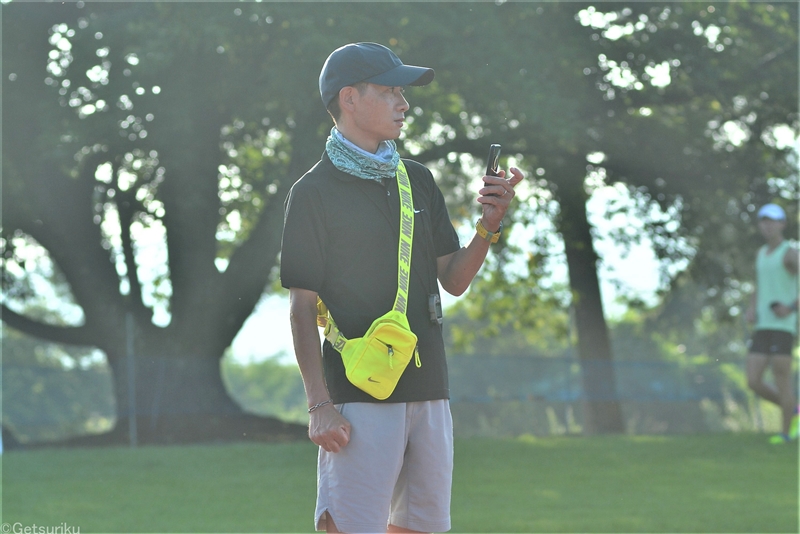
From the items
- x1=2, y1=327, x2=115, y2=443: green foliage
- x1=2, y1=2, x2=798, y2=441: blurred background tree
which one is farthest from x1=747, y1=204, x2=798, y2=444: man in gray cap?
x1=2, y1=327, x2=115, y2=443: green foliage

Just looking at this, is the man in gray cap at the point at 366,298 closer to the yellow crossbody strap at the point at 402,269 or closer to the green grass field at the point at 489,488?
the yellow crossbody strap at the point at 402,269

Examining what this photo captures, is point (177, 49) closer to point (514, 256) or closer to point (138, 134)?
point (138, 134)

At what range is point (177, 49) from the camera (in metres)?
12.8

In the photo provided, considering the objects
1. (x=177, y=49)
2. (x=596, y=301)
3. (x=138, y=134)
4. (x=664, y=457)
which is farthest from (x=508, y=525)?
(x=596, y=301)

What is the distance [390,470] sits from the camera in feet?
10.8

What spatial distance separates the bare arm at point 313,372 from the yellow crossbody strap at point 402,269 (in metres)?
0.08

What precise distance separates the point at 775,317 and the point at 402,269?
7956mm

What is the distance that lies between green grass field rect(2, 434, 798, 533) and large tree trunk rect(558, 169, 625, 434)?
3294 millimetres

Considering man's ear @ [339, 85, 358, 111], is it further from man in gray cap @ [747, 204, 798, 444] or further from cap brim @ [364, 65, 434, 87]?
man in gray cap @ [747, 204, 798, 444]

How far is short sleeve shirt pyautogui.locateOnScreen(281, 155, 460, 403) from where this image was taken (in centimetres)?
332

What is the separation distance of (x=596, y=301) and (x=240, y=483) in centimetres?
1107

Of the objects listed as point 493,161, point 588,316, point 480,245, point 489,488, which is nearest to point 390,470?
point 480,245

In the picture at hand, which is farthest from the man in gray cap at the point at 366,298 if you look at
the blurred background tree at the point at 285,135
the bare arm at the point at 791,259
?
the blurred background tree at the point at 285,135

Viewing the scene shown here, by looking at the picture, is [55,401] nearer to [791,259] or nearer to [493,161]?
[791,259]
